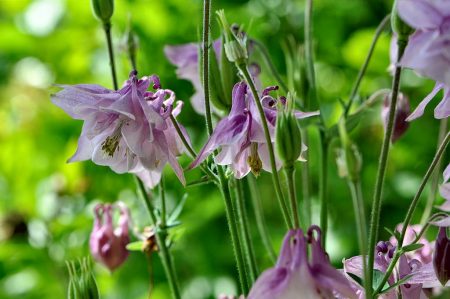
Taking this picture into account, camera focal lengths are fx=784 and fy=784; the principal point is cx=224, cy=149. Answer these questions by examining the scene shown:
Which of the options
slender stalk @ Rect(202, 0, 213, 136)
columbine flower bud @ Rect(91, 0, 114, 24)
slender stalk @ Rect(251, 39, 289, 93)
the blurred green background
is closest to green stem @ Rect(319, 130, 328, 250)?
slender stalk @ Rect(251, 39, 289, 93)

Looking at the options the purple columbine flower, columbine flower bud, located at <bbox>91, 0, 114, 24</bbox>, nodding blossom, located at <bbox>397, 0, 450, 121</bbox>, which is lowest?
the purple columbine flower

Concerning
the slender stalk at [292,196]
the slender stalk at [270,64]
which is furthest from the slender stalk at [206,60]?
the slender stalk at [270,64]

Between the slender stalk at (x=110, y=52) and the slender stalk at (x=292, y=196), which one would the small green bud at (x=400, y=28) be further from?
the slender stalk at (x=110, y=52)

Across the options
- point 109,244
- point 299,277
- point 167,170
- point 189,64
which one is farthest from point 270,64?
point 167,170

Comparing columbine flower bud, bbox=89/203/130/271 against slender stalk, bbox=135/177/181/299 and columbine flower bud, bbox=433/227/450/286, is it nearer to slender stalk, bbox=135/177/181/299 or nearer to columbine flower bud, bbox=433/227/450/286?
slender stalk, bbox=135/177/181/299

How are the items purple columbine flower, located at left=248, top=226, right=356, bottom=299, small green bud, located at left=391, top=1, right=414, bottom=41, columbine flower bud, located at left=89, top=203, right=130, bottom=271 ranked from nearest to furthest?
purple columbine flower, located at left=248, top=226, right=356, bottom=299
small green bud, located at left=391, top=1, right=414, bottom=41
columbine flower bud, located at left=89, top=203, right=130, bottom=271

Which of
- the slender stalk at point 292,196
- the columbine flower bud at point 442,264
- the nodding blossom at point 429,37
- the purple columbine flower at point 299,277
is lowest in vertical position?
the columbine flower bud at point 442,264
